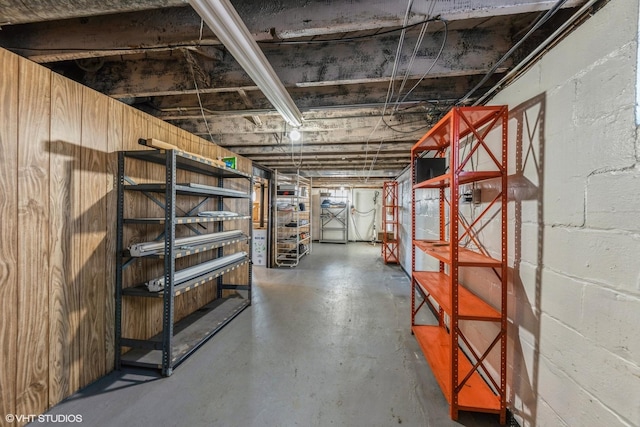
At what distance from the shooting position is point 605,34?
0.94 meters

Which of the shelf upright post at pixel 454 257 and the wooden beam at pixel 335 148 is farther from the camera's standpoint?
the wooden beam at pixel 335 148

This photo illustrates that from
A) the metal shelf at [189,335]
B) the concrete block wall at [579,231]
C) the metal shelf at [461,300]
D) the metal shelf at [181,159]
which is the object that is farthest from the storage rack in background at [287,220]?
the concrete block wall at [579,231]

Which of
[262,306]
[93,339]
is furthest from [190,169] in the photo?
[262,306]

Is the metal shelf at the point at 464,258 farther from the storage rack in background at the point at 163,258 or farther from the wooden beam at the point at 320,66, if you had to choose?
the storage rack in background at the point at 163,258

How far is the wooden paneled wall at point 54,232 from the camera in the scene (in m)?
1.31

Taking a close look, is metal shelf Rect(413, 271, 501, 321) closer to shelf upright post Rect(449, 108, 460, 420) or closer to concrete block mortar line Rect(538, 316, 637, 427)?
shelf upright post Rect(449, 108, 460, 420)

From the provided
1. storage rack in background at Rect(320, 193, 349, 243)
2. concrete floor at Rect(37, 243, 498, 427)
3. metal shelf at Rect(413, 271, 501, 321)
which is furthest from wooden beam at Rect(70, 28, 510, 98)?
storage rack in background at Rect(320, 193, 349, 243)

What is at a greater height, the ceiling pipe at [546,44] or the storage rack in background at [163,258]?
the ceiling pipe at [546,44]

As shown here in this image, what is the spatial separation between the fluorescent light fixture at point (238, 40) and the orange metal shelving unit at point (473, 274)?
119 cm

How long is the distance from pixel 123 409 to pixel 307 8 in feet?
8.77

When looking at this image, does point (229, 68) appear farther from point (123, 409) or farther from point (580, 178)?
point (123, 409)

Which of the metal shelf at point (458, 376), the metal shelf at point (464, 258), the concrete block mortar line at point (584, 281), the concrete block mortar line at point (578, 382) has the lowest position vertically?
the metal shelf at point (458, 376)

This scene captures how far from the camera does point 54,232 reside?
4.95ft

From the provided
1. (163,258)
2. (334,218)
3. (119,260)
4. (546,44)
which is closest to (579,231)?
(546,44)
